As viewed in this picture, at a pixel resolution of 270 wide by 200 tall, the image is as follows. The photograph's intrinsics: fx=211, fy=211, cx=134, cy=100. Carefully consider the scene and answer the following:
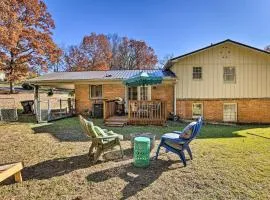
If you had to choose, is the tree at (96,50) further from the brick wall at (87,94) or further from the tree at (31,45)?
the brick wall at (87,94)

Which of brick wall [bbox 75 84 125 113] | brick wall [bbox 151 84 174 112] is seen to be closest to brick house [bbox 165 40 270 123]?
brick wall [bbox 151 84 174 112]

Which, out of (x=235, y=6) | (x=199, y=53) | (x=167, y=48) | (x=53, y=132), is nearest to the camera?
(x=53, y=132)

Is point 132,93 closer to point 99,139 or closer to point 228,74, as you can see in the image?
point 228,74

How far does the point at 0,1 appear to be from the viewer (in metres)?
9.84

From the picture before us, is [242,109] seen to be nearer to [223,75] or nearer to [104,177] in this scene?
[223,75]

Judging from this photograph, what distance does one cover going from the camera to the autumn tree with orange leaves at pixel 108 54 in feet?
106

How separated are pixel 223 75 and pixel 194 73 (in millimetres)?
1757

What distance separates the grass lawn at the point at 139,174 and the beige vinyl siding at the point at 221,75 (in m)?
6.25

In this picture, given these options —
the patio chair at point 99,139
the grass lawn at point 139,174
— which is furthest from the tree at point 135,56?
the patio chair at point 99,139

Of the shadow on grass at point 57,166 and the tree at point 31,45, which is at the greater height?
the tree at point 31,45

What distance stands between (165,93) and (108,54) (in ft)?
74.3

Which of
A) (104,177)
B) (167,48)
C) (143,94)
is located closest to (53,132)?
(104,177)

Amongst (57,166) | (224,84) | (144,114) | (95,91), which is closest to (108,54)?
(95,91)

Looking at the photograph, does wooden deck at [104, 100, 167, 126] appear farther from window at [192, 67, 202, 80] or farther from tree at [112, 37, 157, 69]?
tree at [112, 37, 157, 69]
